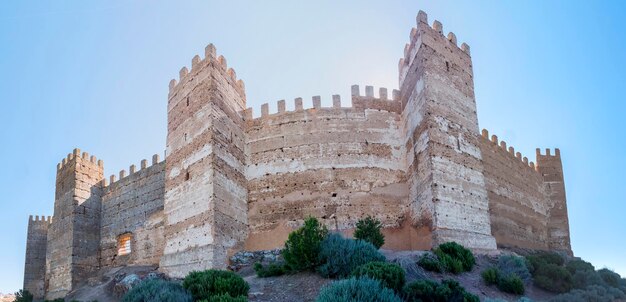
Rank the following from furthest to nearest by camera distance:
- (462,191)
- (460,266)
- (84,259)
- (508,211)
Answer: (84,259) < (508,211) < (462,191) < (460,266)

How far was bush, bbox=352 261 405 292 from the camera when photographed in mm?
12859

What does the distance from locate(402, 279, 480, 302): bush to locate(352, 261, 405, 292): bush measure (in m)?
0.23

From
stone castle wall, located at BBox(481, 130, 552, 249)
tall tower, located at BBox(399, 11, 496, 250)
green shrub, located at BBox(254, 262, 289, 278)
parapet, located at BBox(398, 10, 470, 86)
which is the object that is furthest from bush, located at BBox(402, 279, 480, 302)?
parapet, located at BBox(398, 10, 470, 86)

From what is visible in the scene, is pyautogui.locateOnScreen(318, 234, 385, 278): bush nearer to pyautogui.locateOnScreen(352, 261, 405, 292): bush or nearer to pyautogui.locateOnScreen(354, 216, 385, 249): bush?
pyautogui.locateOnScreen(352, 261, 405, 292): bush

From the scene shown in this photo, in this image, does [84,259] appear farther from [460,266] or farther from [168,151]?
[460,266]

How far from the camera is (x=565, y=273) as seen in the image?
18.6m

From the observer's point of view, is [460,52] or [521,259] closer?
[521,259]

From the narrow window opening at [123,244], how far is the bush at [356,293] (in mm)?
17469

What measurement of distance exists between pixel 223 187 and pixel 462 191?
867 centimetres

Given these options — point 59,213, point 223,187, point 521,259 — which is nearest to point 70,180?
point 59,213

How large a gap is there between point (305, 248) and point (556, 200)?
1829 centimetres

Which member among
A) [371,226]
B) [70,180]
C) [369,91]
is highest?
[369,91]

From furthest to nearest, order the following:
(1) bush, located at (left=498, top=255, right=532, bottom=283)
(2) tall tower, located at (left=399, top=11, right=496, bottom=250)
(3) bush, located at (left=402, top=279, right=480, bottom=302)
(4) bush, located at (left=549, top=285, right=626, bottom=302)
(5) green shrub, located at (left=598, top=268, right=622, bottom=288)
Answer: (2) tall tower, located at (left=399, top=11, right=496, bottom=250)
(5) green shrub, located at (left=598, top=268, right=622, bottom=288)
(1) bush, located at (left=498, top=255, right=532, bottom=283)
(4) bush, located at (left=549, top=285, right=626, bottom=302)
(3) bush, located at (left=402, top=279, right=480, bottom=302)

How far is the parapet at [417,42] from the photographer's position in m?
22.1
